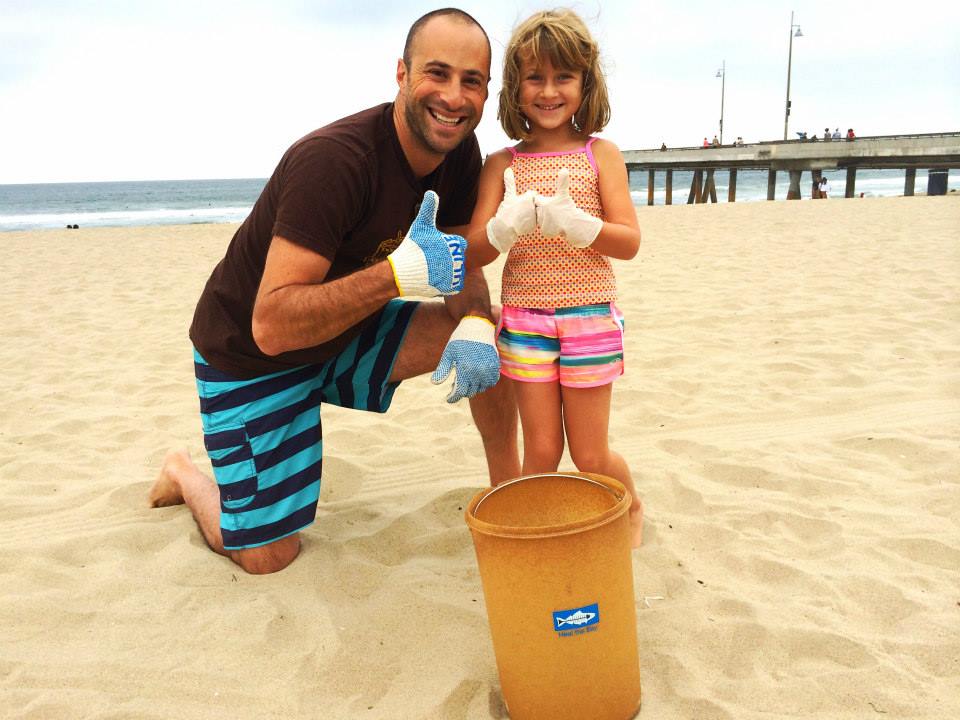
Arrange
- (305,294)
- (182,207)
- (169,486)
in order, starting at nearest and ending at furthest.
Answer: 1. (305,294)
2. (169,486)
3. (182,207)

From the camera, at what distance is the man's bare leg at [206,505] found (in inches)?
98.8

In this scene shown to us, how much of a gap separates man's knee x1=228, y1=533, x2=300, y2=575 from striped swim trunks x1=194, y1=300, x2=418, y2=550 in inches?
0.9

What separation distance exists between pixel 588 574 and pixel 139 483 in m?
2.27

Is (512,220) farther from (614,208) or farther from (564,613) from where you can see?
(564,613)

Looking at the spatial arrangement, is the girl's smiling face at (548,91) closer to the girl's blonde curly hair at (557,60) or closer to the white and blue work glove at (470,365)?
the girl's blonde curly hair at (557,60)

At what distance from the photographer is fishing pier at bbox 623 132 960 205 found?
85.1ft

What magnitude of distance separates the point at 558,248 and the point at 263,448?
1193mm

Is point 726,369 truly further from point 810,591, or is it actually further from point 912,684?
point 912,684

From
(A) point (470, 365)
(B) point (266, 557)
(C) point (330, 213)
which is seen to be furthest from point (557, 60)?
(B) point (266, 557)

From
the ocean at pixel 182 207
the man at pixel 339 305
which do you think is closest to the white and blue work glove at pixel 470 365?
the man at pixel 339 305

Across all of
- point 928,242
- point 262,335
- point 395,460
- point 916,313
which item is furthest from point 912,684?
point 928,242

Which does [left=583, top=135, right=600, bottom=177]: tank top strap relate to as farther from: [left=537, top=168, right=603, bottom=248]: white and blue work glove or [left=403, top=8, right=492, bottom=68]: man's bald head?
[left=403, top=8, right=492, bottom=68]: man's bald head

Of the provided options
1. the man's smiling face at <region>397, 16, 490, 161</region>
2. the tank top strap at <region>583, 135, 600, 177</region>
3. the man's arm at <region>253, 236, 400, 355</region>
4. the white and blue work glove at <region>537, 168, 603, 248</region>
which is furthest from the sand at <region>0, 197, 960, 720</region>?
the man's smiling face at <region>397, 16, 490, 161</region>

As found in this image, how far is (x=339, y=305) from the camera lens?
2246 mm
